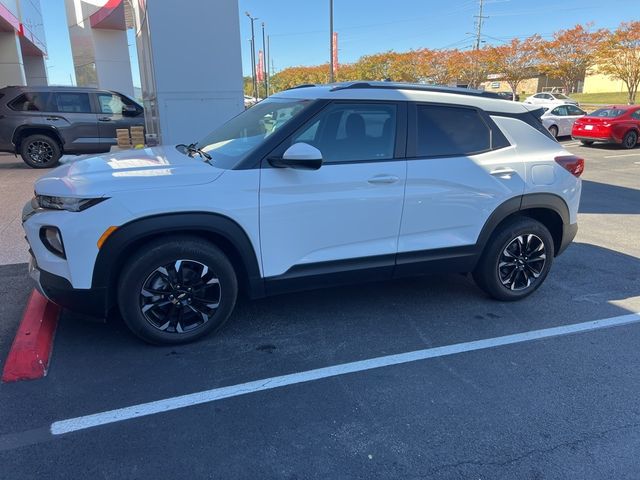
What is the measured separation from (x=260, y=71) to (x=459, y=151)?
56.6m

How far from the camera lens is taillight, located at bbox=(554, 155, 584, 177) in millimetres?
4332

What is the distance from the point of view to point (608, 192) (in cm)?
960

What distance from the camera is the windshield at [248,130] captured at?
3.59m

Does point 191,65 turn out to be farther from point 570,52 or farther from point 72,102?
point 570,52

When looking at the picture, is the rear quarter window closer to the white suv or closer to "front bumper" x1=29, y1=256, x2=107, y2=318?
the white suv

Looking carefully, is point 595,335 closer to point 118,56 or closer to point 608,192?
point 608,192

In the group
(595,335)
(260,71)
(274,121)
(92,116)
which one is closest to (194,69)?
(92,116)

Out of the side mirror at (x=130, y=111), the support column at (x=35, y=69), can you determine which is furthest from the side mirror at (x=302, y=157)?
the support column at (x=35, y=69)

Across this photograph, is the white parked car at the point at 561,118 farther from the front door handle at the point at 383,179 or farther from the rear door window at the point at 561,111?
the front door handle at the point at 383,179

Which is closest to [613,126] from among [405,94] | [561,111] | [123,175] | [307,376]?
[561,111]

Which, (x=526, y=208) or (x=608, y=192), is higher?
(x=526, y=208)

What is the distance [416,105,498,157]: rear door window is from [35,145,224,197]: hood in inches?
65.7

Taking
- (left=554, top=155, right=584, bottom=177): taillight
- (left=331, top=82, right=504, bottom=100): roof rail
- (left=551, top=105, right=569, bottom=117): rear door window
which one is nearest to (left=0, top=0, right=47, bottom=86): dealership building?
(left=331, top=82, right=504, bottom=100): roof rail

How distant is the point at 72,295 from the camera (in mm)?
3172
